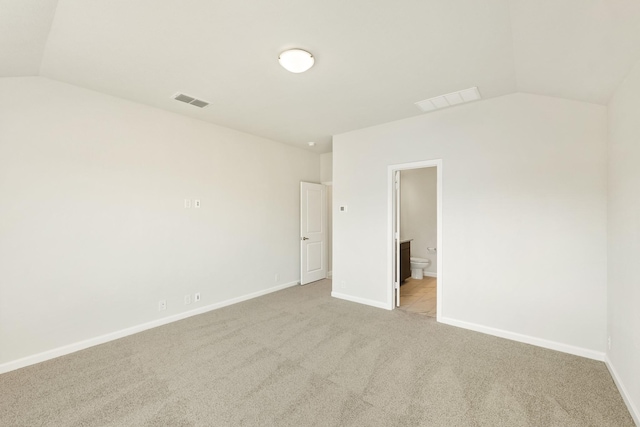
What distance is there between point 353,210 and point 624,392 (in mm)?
3253

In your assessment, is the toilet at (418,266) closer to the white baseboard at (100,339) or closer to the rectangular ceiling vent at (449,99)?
the rectangular ceiling vent at (449,99)

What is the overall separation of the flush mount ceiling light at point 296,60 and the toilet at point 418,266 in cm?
467

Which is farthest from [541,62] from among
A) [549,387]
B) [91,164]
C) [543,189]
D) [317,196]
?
[91,164]

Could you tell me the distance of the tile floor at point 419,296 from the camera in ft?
13.0

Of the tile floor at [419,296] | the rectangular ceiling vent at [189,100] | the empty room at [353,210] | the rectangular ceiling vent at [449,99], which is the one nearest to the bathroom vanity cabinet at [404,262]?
the tile floor at [419,296]

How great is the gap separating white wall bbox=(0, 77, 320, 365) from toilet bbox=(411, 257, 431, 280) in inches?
131

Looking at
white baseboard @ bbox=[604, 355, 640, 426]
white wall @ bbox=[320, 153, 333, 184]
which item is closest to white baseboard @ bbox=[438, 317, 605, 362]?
white baseboard @ bbox=[604, 355, 640, 426]

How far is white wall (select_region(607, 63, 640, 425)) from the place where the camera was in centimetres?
187

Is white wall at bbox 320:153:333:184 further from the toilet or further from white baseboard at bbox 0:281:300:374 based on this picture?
white baseboard at bbox 0:281:300:374

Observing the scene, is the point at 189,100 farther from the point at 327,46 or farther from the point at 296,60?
the point at 327,46

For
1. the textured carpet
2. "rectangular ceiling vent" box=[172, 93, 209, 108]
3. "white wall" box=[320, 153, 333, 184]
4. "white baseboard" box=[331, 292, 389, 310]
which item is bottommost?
the textured carpet

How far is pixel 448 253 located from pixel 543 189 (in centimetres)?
121

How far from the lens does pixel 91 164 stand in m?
2.95

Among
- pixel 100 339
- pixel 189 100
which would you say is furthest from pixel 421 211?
pixel 100 339
